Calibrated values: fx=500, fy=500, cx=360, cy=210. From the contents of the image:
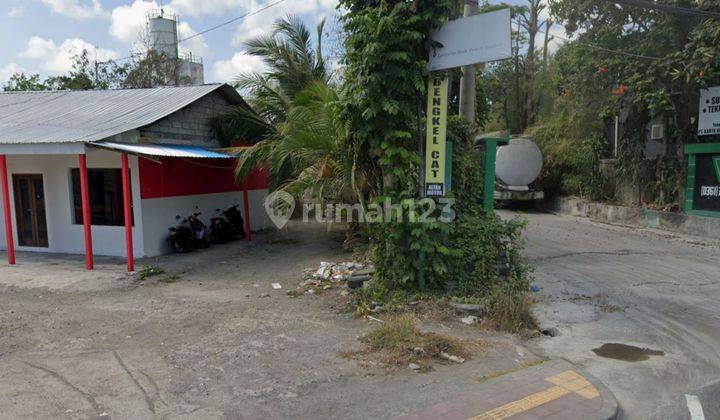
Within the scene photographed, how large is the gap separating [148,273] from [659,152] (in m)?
14.4

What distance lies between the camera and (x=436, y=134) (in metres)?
6.82

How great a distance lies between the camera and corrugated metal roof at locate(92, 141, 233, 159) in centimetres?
948

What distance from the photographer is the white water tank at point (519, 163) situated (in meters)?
17.3

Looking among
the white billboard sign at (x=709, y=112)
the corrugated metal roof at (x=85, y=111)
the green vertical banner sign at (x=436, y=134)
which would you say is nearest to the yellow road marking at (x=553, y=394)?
the green vertical banner sign at (x=436, y=134)

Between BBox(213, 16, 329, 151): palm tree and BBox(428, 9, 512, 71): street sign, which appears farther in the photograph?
BBox(213, 16, 329, 151): palm tree

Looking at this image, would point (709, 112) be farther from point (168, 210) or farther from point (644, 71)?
point (168, 210)

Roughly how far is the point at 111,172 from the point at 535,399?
10744mm

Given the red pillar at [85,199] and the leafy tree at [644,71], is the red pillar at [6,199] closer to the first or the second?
the red pillar at [85,199]

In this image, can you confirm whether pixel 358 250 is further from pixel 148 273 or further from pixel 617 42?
pixel 617 42

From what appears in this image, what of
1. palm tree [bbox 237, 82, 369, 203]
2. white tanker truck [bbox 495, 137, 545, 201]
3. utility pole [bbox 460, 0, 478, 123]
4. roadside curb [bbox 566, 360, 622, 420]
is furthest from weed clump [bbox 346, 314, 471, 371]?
white tanker truck [bbox 495, 137, 545, 201]

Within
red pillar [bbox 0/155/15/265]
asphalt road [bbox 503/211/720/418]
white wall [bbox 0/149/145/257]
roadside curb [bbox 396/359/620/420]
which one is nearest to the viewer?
roadside curb [bbox 396/359/620/420]

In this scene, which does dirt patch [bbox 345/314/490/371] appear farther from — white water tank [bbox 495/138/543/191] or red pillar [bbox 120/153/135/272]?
→ white water tank [bbox 495/138/543/191]

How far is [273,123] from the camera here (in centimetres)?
1386

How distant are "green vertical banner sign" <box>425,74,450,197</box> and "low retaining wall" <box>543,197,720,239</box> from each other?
31.1ft
